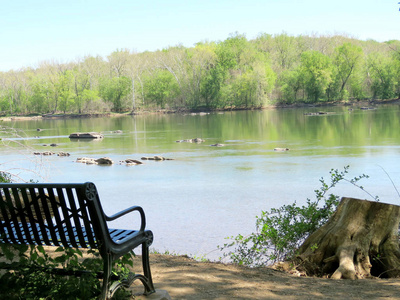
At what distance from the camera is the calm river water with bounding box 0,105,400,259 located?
11.0 metres

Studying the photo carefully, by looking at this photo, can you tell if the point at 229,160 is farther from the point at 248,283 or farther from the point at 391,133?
the point at 248,283

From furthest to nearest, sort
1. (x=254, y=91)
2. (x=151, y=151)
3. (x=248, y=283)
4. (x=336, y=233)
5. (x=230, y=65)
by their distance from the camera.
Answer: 1. (x=230, y=65)
2. (x=254, y=91)
3. (x=151, y=151)
4. (x=336, y=233)
5. (x=248, y=283)

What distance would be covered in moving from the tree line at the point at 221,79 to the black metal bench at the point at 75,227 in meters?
82.9

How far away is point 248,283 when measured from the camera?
4688 millimetres

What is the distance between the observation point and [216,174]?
19.1m

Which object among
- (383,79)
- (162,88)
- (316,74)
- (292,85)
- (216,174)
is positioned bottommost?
(216,174)

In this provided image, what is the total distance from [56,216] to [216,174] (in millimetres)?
15770

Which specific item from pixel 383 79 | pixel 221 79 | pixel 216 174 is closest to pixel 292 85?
pixel 221 79

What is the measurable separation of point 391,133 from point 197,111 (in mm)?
57529

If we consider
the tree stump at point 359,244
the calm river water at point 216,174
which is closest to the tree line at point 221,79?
the calm river water at point 216,174

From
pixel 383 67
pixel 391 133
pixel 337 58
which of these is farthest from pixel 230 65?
pixel 391 133

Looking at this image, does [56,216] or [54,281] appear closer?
[56,216]

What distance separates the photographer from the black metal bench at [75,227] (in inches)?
123

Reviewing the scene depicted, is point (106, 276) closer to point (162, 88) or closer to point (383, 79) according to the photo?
point (383, 79)
